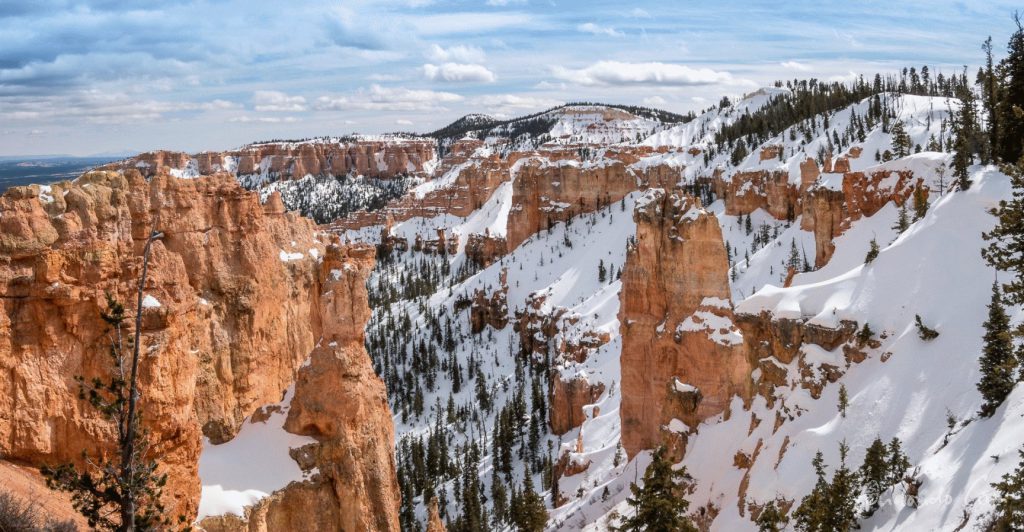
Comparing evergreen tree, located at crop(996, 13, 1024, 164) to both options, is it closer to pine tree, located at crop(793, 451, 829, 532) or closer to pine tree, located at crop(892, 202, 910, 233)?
pine tree, located at crop(892, 202, 910, 233)

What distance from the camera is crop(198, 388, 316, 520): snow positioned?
20891mm

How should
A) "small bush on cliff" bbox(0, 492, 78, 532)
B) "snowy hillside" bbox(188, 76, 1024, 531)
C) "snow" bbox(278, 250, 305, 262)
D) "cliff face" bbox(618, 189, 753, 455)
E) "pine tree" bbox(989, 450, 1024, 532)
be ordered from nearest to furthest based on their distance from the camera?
1. "small bush on cliff" bbox(0, 492, 78, 532)
2. "pine tree" bbox(989, 450, 1024, 532)
3. "snowy hillside" bbox(188, 76, 1024, 531)
4. "snow" bbox(278, 250, 305, 262)
5. "cliff face" bbox(618, 189, 753, 455)

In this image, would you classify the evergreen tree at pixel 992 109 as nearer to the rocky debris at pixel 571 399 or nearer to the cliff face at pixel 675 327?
the cliff face at pixel 675 327

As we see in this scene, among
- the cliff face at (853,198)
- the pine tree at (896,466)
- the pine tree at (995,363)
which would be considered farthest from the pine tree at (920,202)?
the pine tree at (896,466)

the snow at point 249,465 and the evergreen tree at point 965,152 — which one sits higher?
the evergreen tree at point 965,152

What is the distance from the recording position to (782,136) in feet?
444

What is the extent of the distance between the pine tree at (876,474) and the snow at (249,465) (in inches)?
691

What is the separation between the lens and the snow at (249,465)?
2089 cm

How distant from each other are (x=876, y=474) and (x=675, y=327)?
711 inches

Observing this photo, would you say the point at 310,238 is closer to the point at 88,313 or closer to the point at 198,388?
the point at 198,388

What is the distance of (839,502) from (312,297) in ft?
80.2

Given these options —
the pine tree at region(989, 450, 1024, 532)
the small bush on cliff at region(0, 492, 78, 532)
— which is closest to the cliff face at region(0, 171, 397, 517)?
the small bush on cliff at region(0, 492, 78, 532)

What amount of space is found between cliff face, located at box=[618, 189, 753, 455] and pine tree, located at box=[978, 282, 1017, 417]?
12.7 m

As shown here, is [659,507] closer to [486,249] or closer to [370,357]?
[370,357]
